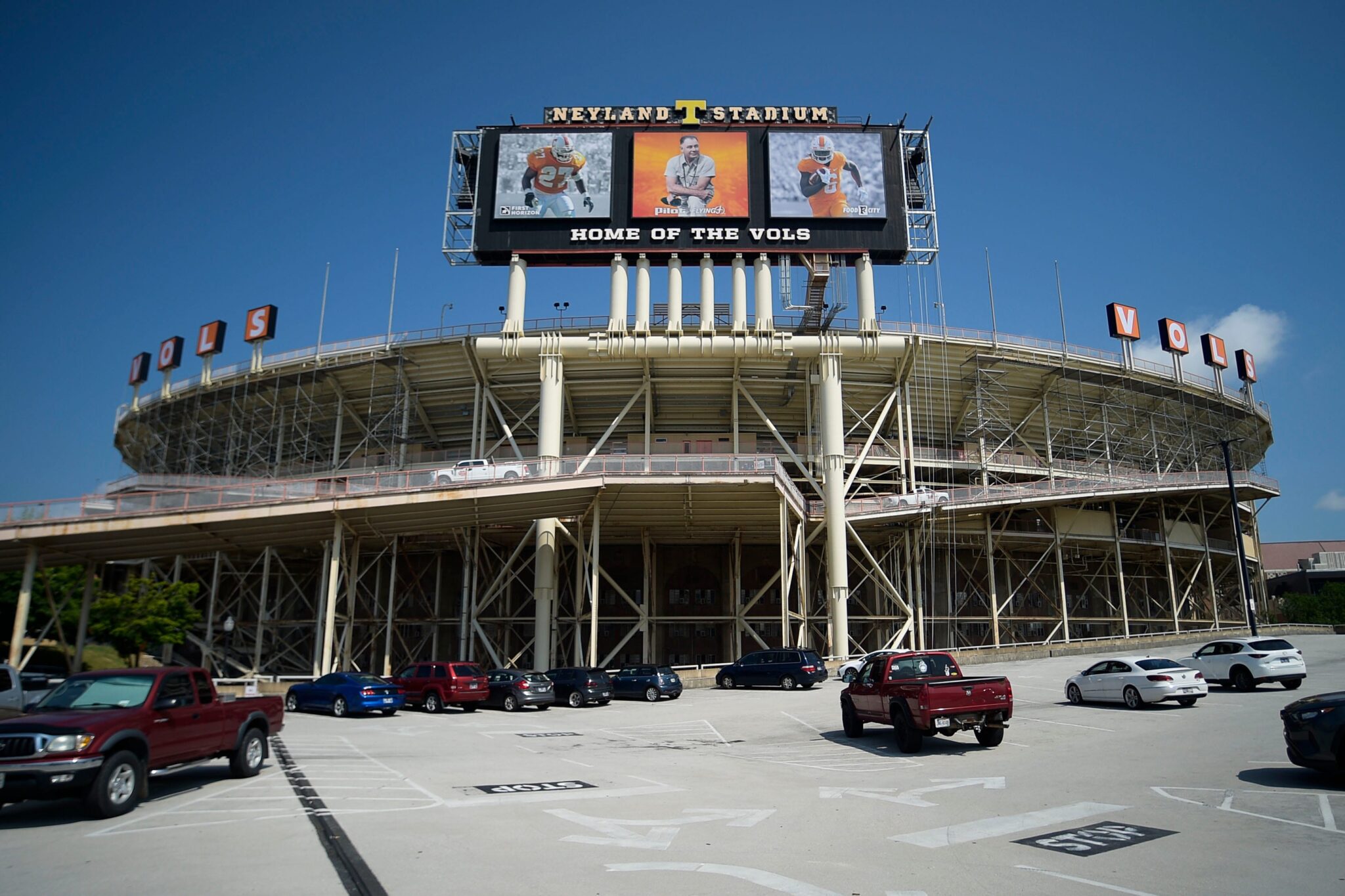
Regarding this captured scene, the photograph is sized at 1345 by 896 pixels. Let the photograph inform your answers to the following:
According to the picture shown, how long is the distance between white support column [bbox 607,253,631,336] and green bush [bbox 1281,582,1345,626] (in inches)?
1822

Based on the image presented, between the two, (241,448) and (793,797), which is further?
(241,448)

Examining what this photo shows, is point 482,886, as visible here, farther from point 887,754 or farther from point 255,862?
point 887,754

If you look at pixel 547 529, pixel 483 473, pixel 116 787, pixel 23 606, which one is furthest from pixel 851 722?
pixel 23 606

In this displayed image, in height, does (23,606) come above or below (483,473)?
below

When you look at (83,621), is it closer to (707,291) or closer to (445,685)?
(445,685)

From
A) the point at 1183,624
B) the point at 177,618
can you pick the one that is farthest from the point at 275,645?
the point at 1183,624

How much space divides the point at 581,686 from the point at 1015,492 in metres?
27.2

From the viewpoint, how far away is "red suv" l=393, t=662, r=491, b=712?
2500cm

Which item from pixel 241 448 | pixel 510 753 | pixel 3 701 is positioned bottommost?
pixel 510 753

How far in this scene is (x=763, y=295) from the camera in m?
41.6

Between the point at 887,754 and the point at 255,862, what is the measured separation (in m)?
10.6

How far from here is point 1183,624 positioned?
53.8 m

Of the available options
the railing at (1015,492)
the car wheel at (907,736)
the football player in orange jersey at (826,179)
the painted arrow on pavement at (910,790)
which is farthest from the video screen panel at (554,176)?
the painted arrow on pavement at (910,790)

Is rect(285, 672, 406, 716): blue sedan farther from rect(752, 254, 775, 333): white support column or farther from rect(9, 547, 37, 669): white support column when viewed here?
rect(752, 254, 775, 333): white support column
